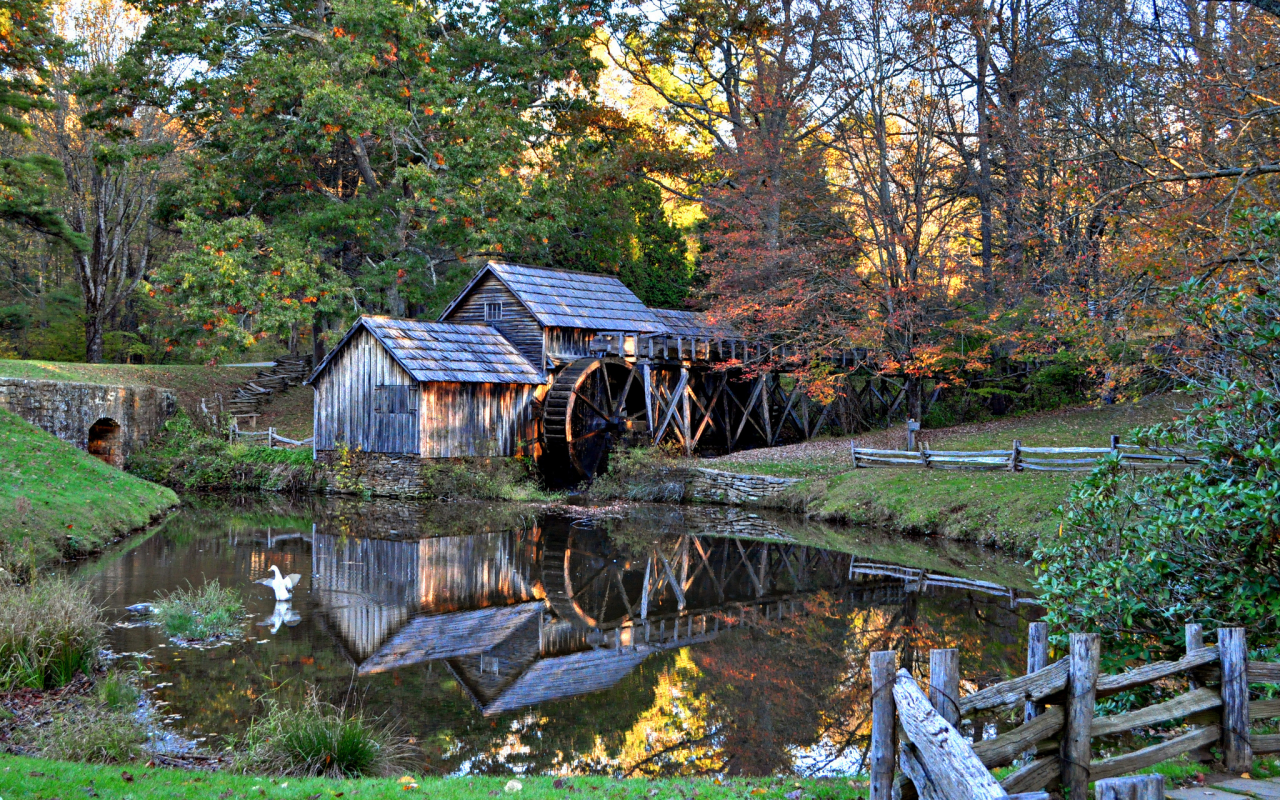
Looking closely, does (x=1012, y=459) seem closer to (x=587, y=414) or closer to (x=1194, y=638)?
(x=587, y=414)

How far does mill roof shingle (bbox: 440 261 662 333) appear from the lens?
26500 mm

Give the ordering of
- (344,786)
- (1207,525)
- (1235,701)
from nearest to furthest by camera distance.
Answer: (1235,701)
(344,786)
(1207,525)

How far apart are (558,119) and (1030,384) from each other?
17905 millimetres

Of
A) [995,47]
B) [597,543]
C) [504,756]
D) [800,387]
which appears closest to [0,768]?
[504,756]

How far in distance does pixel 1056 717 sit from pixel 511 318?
22.9 m

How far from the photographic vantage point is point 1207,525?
6.10m

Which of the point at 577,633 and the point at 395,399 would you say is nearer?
the point at 577,633

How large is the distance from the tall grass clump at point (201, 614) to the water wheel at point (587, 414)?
45.3ft

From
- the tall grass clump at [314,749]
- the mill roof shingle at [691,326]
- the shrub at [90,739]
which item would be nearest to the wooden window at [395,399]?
the mill roof shingle at [691,326]

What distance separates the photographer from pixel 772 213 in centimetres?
2708

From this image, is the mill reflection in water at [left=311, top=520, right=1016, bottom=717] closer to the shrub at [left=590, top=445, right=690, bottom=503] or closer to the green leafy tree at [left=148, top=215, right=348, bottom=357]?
the shrub at [left=590, top=445, right=690, bottom=503]

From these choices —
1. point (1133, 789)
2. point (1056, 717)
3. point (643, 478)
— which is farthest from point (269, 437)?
point (1133, 789)

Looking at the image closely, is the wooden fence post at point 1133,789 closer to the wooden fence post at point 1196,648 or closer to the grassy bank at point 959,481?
the wooden fence post at point 1196,648

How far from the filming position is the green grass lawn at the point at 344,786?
5.45 meters
